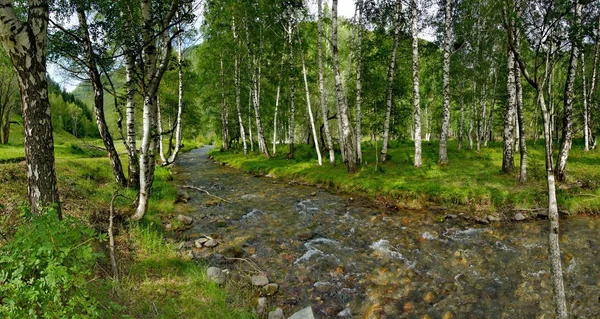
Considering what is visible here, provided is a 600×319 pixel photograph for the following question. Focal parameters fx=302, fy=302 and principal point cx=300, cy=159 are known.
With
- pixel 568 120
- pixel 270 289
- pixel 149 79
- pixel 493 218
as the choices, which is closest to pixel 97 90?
pixel 149 79

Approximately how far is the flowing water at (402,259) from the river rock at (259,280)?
1.43ft

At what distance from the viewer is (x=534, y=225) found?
35.7ft

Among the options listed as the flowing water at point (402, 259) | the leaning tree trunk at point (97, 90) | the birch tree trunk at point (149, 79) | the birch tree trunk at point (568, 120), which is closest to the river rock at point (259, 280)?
the flowing water at point (402, 259)

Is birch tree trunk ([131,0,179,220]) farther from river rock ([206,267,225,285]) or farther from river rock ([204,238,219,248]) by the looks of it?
river rock ([206,267,225,285])

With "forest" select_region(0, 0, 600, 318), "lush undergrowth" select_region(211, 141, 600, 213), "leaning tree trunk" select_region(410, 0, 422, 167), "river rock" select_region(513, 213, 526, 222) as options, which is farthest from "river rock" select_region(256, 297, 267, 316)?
"leaning tree trunk" select_region(410, 0, 422, 167)

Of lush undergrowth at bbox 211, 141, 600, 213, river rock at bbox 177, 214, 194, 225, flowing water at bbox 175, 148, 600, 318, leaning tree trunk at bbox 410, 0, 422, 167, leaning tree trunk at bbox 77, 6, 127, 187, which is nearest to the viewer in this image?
flowing water at bbox 175, 148, 600, 318

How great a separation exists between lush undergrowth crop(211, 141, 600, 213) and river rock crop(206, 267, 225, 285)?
9.16m

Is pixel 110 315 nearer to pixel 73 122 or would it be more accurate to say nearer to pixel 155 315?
pixel 155 315

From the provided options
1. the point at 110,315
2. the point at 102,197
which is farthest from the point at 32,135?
the point at 102,197

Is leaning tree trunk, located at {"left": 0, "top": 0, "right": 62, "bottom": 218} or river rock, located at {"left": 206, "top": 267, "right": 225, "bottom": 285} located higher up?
leaning tree trunk, located at {"left": 0, "top": 0, "right": 62, "bottom": 218}

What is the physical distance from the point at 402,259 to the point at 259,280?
4206mm

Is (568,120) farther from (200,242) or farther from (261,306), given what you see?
(200,242)

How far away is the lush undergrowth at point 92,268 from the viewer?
335 cm

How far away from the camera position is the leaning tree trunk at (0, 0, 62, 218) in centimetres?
543
